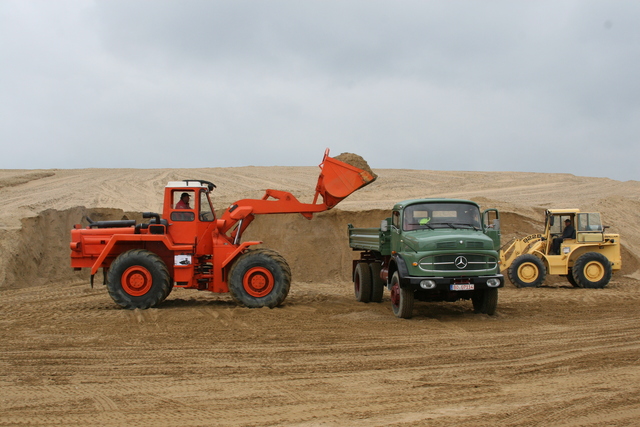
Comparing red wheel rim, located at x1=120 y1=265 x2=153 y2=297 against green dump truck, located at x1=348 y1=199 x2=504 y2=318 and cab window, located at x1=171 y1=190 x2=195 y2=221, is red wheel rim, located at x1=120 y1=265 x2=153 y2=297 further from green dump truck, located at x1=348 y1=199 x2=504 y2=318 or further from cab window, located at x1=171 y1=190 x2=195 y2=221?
green dump truck, located at x1=348 y1=199 x2=504 y2=318

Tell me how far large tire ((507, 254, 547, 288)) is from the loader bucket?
21.0ft

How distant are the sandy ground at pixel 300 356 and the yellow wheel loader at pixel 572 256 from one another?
Result: 50 cm

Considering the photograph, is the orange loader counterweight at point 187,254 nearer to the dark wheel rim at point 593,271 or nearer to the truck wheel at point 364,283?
the truck wheel at point 364,283

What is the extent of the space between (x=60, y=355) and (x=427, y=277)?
5875 millimetres

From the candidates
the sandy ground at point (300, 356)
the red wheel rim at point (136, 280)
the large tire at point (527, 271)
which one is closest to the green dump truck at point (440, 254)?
the sandy ground at point (300, 356)

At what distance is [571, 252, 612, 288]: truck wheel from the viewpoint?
16359 mm

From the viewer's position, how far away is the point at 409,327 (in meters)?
9.93

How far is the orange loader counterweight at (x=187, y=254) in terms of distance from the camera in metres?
11.8

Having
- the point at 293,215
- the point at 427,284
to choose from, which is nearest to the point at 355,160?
the point at 427,284

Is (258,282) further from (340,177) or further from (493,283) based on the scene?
(493,283)

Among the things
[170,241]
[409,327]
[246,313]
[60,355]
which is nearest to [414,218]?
Result: [409,327]

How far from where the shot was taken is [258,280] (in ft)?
39.3

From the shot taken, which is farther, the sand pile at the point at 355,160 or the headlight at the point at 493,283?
the sand pile at the point at 355,160

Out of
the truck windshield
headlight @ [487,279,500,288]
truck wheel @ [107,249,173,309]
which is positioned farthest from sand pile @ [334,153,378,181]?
truck wheel @ [107,249,173,309]
